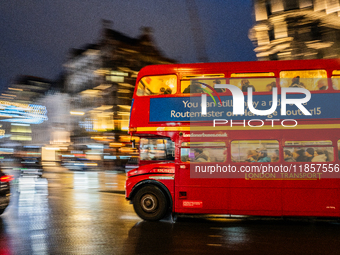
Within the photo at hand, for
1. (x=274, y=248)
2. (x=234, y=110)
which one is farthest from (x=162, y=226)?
(x=234, y=110)

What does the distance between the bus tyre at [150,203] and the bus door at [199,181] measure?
377 millimetres

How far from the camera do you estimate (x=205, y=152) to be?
24.5ft

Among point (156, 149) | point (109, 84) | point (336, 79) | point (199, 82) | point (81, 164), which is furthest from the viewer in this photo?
point (109, 84)

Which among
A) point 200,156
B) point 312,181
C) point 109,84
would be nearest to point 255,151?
point 200,156

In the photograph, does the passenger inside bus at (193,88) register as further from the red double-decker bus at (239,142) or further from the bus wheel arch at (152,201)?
the bus wheel arch at (152,201)

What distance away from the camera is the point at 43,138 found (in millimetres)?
71000

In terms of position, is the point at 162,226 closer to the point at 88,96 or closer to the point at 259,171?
the point at 259,171

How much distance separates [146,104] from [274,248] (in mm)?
4330

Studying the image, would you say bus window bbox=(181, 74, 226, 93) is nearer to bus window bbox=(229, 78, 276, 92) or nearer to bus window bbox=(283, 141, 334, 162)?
bus window bbox=(229, 78, 276, 92)

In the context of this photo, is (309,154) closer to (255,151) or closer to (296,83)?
(255,151)

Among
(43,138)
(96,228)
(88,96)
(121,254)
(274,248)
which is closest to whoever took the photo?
(121,254)

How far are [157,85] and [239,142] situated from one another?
2.51 m

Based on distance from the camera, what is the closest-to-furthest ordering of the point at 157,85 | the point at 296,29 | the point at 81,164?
the point at 157,85 < the point at 296,29 < the point at 81,164

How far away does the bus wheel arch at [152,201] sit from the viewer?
24.8ft
